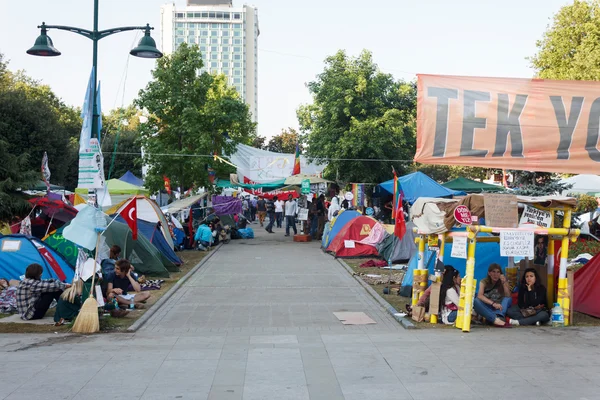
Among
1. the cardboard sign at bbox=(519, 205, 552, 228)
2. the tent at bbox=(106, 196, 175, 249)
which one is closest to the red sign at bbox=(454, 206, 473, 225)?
the cardboard sign at bbox=(519, 205, 552, 228)

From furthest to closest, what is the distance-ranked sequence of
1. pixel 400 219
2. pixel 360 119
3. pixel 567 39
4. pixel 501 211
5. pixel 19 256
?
pixel 567 39 < pixel 360 119 < pixel 19 256 < pixel 400 219 < pixel 501 211

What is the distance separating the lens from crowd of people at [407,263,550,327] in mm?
11211

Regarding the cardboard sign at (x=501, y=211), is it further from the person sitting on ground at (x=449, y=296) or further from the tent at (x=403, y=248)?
the tent at (x=403, y=248)

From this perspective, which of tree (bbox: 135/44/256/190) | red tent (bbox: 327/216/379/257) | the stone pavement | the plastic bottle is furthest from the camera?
tree (bbox: 135/44/256/190)

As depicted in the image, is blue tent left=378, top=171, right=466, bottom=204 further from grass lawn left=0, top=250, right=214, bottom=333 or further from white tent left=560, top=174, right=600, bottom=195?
grass lawn left=0, top=250, right=214, bottom=333

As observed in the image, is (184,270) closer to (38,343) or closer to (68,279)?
(68,279)

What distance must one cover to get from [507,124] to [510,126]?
0.15 feet

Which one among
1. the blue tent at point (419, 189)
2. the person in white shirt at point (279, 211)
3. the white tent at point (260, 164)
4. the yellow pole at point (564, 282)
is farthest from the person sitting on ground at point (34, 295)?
the person in white shirt at point (279, 211)

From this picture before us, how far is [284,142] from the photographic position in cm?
7525

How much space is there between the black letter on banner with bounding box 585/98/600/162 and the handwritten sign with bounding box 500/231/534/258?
2540 millimetres

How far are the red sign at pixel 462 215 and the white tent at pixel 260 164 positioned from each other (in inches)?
899

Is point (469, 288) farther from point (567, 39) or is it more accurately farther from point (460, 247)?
point (567, 39)

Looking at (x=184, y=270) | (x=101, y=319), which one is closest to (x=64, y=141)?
(x=184, y=270)

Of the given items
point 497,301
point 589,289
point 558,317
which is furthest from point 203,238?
point 558,317
